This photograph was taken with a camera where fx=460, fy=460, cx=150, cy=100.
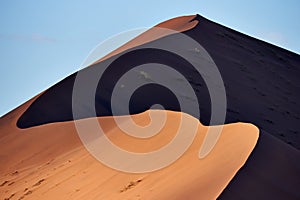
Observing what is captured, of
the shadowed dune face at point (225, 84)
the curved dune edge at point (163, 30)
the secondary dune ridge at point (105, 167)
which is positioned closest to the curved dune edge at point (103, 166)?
the secondary dune ridge at point (105, 167)

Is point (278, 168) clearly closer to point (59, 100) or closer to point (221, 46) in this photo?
point (59, 100)

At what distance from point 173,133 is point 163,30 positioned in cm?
1167

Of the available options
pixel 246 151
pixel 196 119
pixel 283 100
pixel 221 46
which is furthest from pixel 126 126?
pixel 221 46

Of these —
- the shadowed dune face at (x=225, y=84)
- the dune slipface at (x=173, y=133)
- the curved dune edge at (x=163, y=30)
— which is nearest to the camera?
the dune slipface at (x=173, y=133)

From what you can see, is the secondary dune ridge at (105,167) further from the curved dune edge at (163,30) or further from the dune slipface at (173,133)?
the curved dune edge at (163,30)

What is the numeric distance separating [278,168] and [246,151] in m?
0.46

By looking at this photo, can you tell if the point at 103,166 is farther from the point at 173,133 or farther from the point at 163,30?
the point at 163,30

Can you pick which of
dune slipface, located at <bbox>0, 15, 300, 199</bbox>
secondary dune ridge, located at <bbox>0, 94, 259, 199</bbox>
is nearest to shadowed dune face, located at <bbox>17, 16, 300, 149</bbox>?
dune slipface, located at <bbox>0, 15, 300, 199</bbox>

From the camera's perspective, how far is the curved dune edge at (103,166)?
19.4ft

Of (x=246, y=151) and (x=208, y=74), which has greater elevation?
(x=208, y=74)

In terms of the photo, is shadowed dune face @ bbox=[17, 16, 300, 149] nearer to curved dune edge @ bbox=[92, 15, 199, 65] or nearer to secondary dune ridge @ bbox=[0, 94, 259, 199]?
curved dune edge @ bbox=[92, 15, 199, 65]

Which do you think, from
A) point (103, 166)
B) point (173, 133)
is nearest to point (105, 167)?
point (103, 166)

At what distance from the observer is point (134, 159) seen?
8.49 metres

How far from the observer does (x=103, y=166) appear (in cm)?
879
